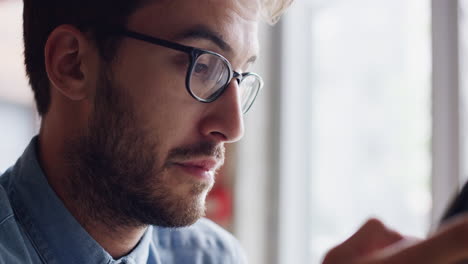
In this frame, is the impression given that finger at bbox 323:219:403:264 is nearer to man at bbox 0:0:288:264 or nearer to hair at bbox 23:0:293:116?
man at bbox 0:0:288:264

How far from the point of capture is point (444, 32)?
1464mm

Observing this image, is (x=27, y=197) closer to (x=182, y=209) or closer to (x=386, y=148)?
(x=182, y=209)

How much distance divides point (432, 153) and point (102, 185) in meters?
0.95

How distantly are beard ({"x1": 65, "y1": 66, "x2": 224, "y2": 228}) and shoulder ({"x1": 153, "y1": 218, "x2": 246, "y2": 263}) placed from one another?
0.73 ft

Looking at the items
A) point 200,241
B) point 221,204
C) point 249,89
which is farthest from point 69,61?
point 221,204

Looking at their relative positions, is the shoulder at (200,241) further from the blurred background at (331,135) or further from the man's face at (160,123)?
the blurred background at (331,135)

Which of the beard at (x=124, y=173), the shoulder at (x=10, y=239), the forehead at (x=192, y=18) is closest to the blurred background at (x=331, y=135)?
the forehead at (x=192, y=18)

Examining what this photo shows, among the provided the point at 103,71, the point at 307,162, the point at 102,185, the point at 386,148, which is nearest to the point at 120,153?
the point at 102,185

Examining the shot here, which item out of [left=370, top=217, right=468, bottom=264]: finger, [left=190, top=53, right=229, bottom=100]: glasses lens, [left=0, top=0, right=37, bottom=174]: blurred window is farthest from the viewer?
[left=0, top=0, right=37, bottom=174]: blurred window

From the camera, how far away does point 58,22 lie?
1.14 meters

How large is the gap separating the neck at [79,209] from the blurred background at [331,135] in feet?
3.41

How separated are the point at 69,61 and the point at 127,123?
0.21 m

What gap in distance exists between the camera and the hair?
109cm

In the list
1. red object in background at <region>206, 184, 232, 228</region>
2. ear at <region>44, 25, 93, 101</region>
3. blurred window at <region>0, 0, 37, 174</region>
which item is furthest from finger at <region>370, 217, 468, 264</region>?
blurred window at <region>0, 0, 37, 174</region>
